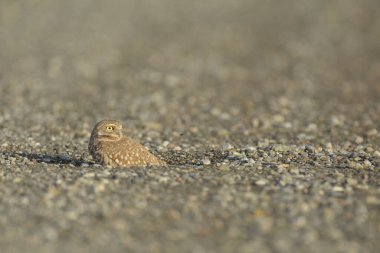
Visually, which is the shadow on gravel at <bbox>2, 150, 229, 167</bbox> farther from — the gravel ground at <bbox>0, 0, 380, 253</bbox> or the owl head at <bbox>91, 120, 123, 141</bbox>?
the owl head at <bbox>91, 120, 123, 141</bbox>

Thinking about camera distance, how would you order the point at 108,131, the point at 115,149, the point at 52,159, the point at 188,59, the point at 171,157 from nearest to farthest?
the point at 115,149, the point at 108,131, the point at 52,159, the point at 171,157, the point at 188,59

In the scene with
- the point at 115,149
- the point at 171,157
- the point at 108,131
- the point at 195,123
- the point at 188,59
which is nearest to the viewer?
the point at 115,149

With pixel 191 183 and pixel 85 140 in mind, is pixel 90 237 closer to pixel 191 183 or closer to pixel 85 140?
pixel 191 183

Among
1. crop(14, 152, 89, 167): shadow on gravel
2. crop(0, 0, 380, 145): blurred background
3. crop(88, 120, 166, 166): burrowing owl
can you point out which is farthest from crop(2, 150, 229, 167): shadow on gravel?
crop(0, 0, 380, 145): blurred background

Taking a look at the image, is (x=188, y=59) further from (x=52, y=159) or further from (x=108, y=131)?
(x=108, y=131)

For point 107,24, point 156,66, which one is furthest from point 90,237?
point 107,24

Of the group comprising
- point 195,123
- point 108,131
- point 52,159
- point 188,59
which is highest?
point 188,59

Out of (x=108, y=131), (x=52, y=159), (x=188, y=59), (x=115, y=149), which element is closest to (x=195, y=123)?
(x=52, y=159)
